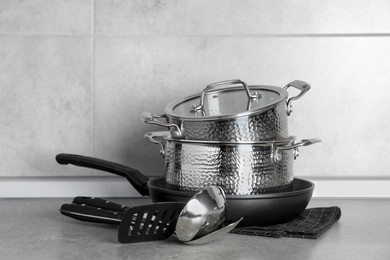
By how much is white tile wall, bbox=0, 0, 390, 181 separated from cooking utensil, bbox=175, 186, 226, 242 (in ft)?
1.48

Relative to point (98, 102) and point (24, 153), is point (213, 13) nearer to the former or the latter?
point (98, 102)

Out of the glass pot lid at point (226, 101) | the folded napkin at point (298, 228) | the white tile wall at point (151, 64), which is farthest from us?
the white tile wall at point (151, 64)

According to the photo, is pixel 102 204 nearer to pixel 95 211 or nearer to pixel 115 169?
pixel 95 211

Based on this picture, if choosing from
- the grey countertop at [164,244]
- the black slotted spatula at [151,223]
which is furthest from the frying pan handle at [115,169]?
the black slotted spatula at [151,223]

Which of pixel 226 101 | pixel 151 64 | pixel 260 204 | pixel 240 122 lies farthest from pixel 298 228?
pixel 151 64

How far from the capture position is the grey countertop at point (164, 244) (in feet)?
2.74

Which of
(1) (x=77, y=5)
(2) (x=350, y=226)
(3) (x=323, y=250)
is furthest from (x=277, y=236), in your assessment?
(1) (x=77, y=5)

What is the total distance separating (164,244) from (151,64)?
53cm

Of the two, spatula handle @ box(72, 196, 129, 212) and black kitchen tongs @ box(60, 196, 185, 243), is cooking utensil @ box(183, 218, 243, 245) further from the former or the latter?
spatula handle @ box(72, 196, 129, 212)

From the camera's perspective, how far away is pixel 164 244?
2.93 ft

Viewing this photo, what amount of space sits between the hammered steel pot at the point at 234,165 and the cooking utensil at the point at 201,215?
50 mm

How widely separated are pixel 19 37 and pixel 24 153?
248 mm

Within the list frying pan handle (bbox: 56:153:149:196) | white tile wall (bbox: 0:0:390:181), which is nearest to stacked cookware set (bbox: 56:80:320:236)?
frying pan handle (bbox: 56:153:149:196)

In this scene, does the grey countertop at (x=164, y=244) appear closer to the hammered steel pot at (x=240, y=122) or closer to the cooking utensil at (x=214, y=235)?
the cooking utensil at (x=214, y=235)
